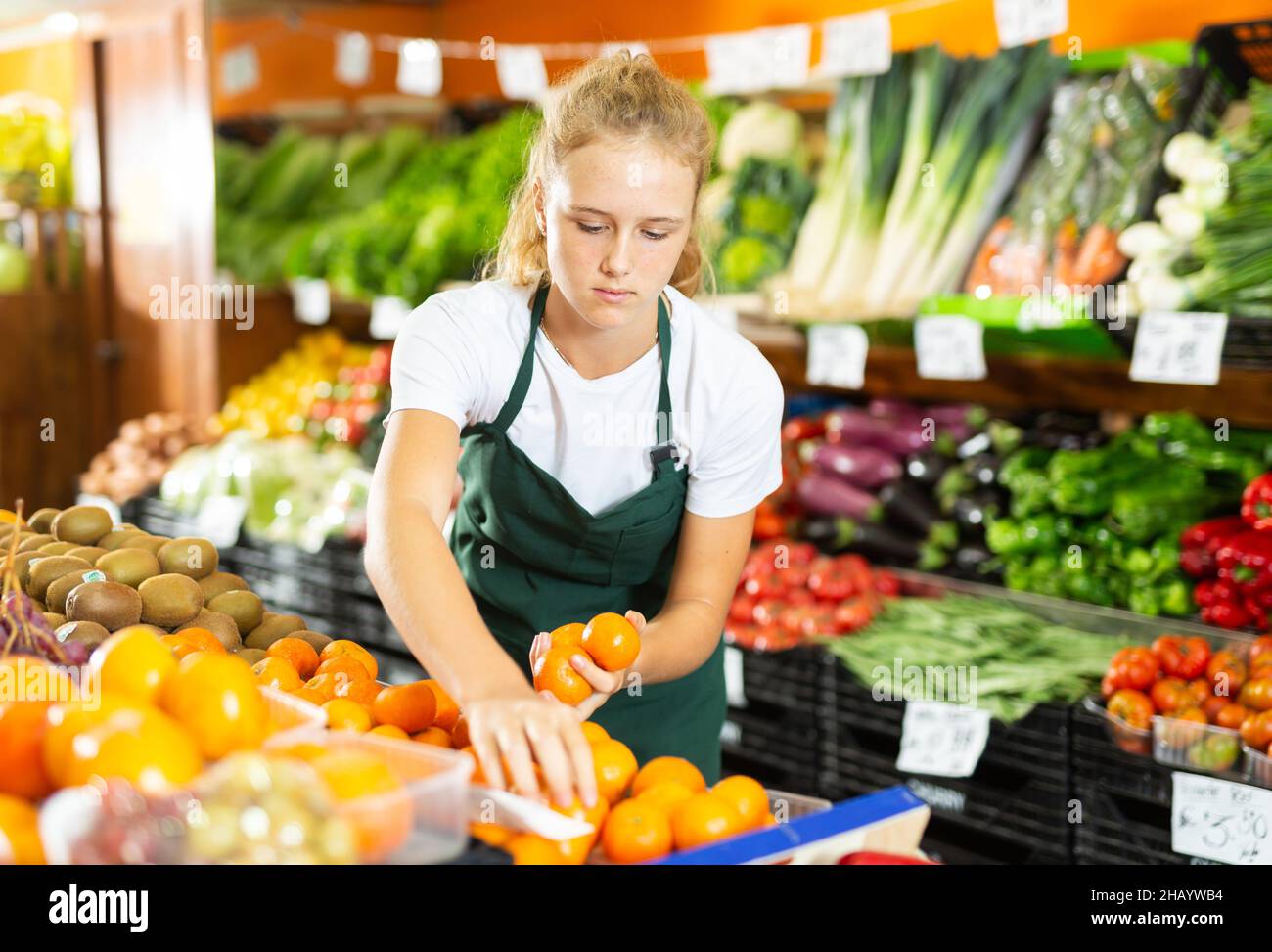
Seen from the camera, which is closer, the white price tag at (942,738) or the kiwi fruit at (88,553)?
the kiwi fruit at (88,553)

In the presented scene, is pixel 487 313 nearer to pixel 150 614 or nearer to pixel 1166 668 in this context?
pixel 150 614

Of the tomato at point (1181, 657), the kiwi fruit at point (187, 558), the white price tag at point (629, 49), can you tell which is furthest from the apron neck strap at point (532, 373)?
the tomato at point (1181, 657)

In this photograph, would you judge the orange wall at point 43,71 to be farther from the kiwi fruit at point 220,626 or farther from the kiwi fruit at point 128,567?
the kiwi fruit at point 220,626

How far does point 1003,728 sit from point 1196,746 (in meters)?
0.43

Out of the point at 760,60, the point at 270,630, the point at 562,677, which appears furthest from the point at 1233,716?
the point at 760,60

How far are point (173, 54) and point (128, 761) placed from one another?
455 centimetres

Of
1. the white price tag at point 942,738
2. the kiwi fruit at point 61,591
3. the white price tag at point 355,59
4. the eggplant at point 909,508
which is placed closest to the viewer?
the kiwi fruit at point 61,591

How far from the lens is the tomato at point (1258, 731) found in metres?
2.41

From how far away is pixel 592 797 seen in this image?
139cm

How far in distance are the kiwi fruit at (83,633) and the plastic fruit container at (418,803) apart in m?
0.58

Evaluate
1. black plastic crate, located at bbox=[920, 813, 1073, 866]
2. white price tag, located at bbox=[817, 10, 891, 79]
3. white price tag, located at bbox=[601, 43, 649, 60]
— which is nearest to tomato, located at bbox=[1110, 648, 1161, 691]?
black plastic crate, located at bbox=[920, 813, 1073, 866]

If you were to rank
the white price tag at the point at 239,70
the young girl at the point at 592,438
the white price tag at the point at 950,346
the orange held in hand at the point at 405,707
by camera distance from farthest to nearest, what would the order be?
the white price tag at the point at 239,70
the white price tag at the point at 950,346
the young girl at the point at 592,438
the orange held in hand at the point at 405,707

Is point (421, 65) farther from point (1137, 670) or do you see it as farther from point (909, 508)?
point (1137, 670)

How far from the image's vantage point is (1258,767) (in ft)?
7.89
